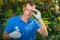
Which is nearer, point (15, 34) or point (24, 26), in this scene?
point (15, 34)

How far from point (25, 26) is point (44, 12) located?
0.95 feet

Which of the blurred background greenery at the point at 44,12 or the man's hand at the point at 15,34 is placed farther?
the blurred background greenery at the point at 44,12

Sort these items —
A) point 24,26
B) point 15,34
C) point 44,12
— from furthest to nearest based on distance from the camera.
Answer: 1. point 44,12
2. point 24,26
3. point 15,34

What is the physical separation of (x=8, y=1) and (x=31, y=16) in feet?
1.02

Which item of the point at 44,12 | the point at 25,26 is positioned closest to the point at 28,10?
the point at 25,26

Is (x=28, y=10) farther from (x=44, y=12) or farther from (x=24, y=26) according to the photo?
(x=44, y=12)

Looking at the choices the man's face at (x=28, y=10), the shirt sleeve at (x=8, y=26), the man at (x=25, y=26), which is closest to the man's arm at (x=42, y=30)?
the man at (x=25, y=26)

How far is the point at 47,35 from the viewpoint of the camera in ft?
5.85

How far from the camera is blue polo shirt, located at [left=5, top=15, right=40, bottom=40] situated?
5.40ft

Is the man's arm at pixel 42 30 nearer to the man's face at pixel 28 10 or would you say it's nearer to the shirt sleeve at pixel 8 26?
the man's face at pixel 28 10

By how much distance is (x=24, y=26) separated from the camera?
1.68 m

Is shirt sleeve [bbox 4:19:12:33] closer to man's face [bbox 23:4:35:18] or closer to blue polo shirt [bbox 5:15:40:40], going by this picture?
blue polo shirt [bbox 5:15:40:40]

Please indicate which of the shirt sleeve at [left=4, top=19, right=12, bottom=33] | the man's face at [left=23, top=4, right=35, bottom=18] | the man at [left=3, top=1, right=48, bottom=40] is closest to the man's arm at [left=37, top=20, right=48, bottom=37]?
the man at [left=3, top=1, right=48, bottom=40]

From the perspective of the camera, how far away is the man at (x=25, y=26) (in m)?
1.63
